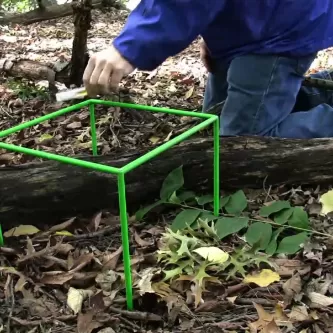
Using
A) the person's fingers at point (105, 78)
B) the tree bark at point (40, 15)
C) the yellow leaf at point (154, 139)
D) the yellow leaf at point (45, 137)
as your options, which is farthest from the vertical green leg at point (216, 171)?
the tree bark at point (40, 15)

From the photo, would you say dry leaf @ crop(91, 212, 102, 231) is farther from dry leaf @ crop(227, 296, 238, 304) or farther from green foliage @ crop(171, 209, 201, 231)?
dry leaf @ crop(227, 296, 238, 304)

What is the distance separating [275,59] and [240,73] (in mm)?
106

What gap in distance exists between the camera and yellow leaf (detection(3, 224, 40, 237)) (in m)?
1.29

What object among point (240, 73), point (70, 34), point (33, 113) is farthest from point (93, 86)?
point (70, 34)

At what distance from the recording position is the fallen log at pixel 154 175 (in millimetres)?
1311

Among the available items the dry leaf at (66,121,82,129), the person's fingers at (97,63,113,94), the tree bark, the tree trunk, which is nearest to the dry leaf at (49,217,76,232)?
the person's fingers at (97,63,113,94)

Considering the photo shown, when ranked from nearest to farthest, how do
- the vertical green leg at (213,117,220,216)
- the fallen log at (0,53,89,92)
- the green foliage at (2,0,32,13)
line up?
the vertical green leg at (213,117,220,216) < the fallen log at (0,53,89,92) < the green foliage at (2,0,32,13)

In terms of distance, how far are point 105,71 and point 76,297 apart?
0.50 m

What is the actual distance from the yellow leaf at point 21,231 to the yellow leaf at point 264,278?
525 mm

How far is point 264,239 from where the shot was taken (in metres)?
1.24

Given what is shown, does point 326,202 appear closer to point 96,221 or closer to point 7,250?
point 96,221

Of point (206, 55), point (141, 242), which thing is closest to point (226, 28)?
point (206, 55)

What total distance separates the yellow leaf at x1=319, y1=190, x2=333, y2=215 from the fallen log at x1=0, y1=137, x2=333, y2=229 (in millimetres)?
81

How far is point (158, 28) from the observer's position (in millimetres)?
1256
